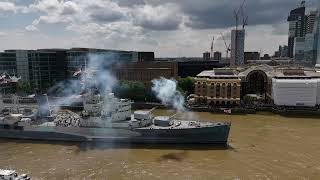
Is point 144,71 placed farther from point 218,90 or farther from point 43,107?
point 43,107

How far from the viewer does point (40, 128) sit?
169 feet

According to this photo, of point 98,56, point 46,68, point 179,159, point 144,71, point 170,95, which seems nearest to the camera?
point 179,159

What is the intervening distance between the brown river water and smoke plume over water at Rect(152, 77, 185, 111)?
2822 centimetres

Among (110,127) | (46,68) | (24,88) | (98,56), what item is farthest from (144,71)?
(110,127)

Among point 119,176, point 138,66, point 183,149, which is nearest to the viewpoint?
point 119,176

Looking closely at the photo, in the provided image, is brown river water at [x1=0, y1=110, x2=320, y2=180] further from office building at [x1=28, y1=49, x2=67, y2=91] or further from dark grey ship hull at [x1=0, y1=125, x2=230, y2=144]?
office building at [x1=28, y1=49, x2=67, y2=91]

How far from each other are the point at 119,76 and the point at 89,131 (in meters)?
59.1

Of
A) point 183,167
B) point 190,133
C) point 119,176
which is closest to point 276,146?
point 190,133

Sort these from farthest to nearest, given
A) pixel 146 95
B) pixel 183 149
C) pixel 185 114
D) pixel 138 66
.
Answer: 1. pixel 138 66
2. pixel 146 95
3. pixel 185 114
4. pixel 183 149

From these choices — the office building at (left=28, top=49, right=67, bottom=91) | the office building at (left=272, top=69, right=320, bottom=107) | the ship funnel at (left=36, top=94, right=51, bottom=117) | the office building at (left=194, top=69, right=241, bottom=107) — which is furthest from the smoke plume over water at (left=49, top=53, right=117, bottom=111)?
the office building at (left=272, top=69, right=320, bottom=107)

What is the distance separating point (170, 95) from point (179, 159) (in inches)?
1676

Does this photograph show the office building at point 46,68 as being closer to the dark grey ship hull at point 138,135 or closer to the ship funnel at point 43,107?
the ship funnel at point 43,107

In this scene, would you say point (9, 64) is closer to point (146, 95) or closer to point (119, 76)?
point (119, 76)

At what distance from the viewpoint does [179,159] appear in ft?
136
